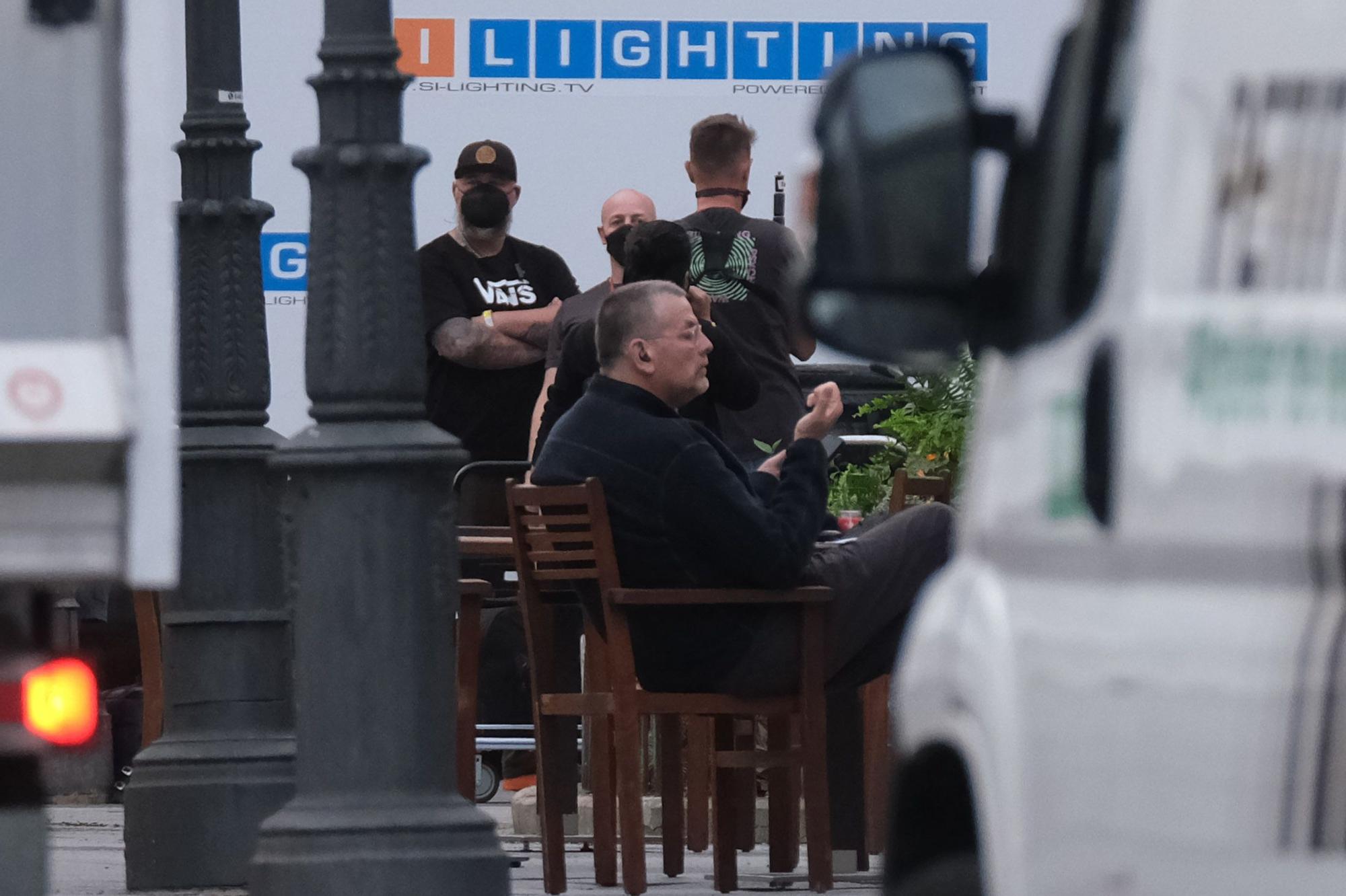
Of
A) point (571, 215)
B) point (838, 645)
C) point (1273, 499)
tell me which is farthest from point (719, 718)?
point (1273, 499)

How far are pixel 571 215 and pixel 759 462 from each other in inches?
120

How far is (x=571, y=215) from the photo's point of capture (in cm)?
1172

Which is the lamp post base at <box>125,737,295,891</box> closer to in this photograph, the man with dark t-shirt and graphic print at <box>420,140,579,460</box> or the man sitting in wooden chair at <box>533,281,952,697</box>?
the man sitting in wooden chair at <box>533,281,952,697</box>

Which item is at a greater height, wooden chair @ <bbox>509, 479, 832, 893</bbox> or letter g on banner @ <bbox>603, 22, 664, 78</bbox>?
letter g on banner @ <bbox>603, 22, 664, 78</bbox>

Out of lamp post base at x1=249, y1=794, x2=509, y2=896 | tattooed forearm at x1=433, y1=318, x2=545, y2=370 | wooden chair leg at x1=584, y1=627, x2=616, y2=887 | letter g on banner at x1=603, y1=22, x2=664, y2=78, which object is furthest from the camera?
letter g on banner at x1=603, y1=22, x2=664, y2=78

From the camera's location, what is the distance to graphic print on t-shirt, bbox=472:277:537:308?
31.8ft

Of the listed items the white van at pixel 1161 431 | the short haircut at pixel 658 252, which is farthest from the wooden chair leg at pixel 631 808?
the white van at pixel 1161 431

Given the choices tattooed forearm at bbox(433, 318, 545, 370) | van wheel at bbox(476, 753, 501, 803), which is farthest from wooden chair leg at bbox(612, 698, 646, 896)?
van wheel at bbox(476, 753, 501, 803)

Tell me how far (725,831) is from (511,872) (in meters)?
0.57

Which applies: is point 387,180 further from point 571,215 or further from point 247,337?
point 571,215

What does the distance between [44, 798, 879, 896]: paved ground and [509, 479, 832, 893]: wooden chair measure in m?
0.19

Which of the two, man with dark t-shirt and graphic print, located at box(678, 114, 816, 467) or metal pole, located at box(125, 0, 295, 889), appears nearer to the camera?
metal pole, located at box(125, 0, 295, 889)

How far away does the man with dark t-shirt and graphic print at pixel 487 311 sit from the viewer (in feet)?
31.6

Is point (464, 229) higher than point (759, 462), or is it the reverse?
point (464, 229)
